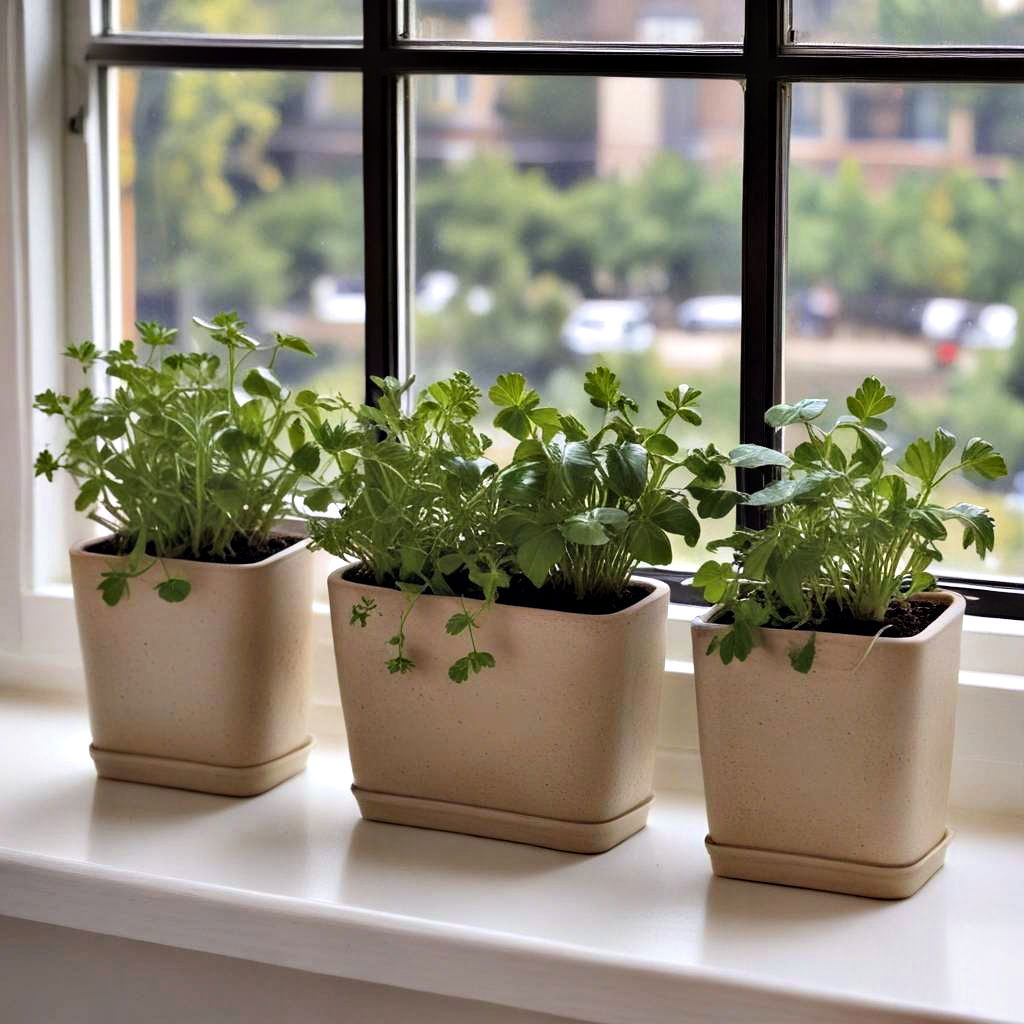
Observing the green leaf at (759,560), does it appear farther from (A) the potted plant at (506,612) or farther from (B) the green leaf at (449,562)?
(B) the green leaf at (449,562)

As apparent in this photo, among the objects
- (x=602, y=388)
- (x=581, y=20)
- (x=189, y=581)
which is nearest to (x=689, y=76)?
(x=581, y=20)

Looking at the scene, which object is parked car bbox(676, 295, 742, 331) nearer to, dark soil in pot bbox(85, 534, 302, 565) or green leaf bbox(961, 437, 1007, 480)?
green leaf bbox(961, 437, 1007, 480)

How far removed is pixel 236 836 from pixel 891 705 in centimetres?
58

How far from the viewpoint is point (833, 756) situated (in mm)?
1127

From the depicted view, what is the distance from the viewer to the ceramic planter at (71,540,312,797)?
135cm

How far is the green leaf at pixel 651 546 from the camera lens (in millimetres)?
1173

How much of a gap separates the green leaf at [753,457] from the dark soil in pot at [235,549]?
48 cm

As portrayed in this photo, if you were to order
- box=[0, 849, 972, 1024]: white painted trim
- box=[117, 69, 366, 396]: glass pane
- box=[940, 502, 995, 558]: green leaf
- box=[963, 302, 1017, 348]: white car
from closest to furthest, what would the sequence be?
box=[0, 849, 972, 1024]: white painted trim, box=[940, 502, 995, 558]: green leaf, box=[963, 302, 1017, 348]: white car, box=[117, 69, 366, 396]: glass pane

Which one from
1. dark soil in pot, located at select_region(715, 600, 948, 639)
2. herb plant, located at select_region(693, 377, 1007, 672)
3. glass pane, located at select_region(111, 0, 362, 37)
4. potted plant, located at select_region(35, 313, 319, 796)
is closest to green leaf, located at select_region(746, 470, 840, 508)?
herb plant, located at select_region(693, 377, 1007, 672)

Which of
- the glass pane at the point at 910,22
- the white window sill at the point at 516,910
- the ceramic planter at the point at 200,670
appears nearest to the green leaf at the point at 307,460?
the ceramic planter at the point at 200,670

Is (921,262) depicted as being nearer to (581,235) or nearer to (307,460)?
(581,235)

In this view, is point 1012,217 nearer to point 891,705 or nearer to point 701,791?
point 891,705

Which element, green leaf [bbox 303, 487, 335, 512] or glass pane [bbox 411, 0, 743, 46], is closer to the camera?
green leaf [bbox 303, 487, 335, 512]

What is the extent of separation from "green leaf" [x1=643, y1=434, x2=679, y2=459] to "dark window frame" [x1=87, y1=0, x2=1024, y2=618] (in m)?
0.20
